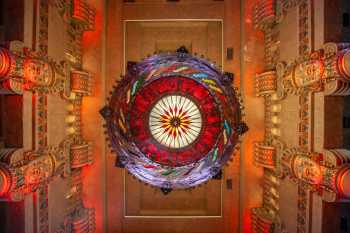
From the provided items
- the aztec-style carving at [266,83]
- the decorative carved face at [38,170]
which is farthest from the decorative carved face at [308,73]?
the decorative carved face at [38,170]

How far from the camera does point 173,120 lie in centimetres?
956

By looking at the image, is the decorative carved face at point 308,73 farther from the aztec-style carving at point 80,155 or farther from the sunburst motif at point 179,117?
the aztec-style carving at point 80,155

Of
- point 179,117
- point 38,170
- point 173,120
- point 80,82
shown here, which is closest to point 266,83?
point 179,117

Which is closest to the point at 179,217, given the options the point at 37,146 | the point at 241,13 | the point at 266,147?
the point at 266,147

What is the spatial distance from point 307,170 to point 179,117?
4201mm

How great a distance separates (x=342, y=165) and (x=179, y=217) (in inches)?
238

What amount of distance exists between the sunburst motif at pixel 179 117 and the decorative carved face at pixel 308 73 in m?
3.36

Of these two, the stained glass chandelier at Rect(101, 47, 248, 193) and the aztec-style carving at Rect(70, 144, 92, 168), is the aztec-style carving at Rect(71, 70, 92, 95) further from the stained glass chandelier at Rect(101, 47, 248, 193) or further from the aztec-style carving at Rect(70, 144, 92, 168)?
the aztec-style carving at Rect(70, 144, 92, 168)

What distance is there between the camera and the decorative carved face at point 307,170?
6195 millimetres

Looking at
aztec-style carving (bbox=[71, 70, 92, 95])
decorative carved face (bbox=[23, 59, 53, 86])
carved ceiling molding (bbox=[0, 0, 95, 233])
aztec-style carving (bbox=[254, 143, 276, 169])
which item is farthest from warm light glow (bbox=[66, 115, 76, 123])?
aztec-style carving (bbox=[254, 143, 276, 169])

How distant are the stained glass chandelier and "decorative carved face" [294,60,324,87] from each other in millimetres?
1474

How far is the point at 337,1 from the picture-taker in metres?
6.34

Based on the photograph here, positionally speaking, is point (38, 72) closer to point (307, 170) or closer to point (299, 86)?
point (299, 86)

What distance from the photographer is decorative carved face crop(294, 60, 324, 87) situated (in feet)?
20.2
